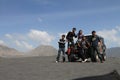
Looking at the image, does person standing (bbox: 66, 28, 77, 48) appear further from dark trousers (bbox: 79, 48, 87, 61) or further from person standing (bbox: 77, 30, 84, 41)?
dark trousers (bbox: 79, 48, 87, 61)

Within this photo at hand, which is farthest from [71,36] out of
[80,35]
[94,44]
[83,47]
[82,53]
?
[94,44]

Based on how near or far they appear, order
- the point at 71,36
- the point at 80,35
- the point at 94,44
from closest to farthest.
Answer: the point at 94,44
the point at 80,35
the point at 71,36

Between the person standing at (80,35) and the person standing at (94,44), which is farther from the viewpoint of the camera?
the person standing at (80,35)

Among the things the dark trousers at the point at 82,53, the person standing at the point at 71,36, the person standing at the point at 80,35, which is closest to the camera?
the person standing at the point at 80,35

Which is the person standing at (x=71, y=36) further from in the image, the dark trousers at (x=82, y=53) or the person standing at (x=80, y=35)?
the dark trousers at (x=82, y=53)

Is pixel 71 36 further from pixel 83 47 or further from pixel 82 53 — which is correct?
pixel 82 53

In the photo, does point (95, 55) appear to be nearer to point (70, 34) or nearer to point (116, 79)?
point (70, 34)

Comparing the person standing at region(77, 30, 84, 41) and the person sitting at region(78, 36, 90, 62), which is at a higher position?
the person standing at region(77, 30, 84, 41)

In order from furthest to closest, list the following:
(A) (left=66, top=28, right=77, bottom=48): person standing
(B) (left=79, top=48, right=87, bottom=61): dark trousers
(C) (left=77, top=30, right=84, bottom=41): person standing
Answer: (A) (left=66, top=28, right=77, bottom=48): person standing
(B) (left=79, top=48, right=87, bottom=61): dark trousers
(C) (left=77, top=30, right=84, bottom=41): person standing

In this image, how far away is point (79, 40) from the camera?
26094 mm

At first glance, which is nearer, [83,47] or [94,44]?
[94,44]

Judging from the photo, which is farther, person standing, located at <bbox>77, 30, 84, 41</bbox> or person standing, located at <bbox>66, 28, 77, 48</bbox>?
person standing, located at <bbox>66, 28, 77, 48</bbox>

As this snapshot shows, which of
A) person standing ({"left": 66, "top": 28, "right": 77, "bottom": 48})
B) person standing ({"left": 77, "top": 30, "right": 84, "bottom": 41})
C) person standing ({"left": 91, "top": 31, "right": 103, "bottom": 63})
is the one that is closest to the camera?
person standing ({"left": 91, "top": 31, "right": 103, "bottom": 63})

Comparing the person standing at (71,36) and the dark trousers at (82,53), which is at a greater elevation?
the person standing at (71,36)
